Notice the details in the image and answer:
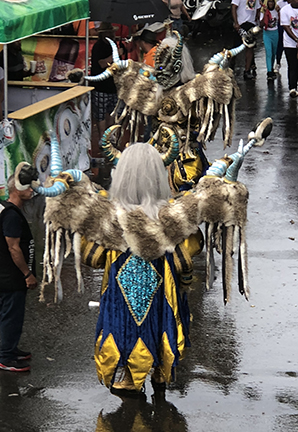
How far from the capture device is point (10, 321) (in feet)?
18.0

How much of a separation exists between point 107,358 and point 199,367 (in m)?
1.01

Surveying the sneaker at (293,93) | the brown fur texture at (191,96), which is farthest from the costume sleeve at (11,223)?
the sneaker at (293,93)

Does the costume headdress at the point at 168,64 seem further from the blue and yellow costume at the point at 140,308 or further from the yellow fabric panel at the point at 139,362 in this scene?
the yellow fabric panel at the point at 139,362

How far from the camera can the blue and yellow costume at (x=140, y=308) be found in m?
4.86

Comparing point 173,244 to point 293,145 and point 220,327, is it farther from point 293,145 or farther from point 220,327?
point 293,145

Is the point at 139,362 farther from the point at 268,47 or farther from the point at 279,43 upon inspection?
the point at 279,43

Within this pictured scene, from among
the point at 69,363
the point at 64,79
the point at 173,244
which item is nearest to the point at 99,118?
the point at 64,79

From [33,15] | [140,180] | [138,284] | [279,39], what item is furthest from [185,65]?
[279,39]

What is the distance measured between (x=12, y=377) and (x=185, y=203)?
1.85 m

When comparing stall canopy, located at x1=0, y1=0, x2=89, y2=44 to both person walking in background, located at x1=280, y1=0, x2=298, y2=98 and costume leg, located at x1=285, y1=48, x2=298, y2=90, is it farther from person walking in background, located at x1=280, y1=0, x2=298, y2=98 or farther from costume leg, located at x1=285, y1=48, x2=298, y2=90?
costume leg, located at x1=285, y1=48, x2=298, y2=90

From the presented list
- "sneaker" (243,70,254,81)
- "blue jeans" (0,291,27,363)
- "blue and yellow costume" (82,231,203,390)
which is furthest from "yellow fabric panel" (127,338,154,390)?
"sneaker" (243,70,254,81)

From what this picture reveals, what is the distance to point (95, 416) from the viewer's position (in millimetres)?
5023

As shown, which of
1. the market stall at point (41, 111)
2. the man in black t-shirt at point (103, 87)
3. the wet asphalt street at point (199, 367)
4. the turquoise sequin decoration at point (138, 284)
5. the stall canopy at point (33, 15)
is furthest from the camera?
the man in black t-shirt at point (103, 87)

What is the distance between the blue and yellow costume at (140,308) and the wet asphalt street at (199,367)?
0.32 metres
